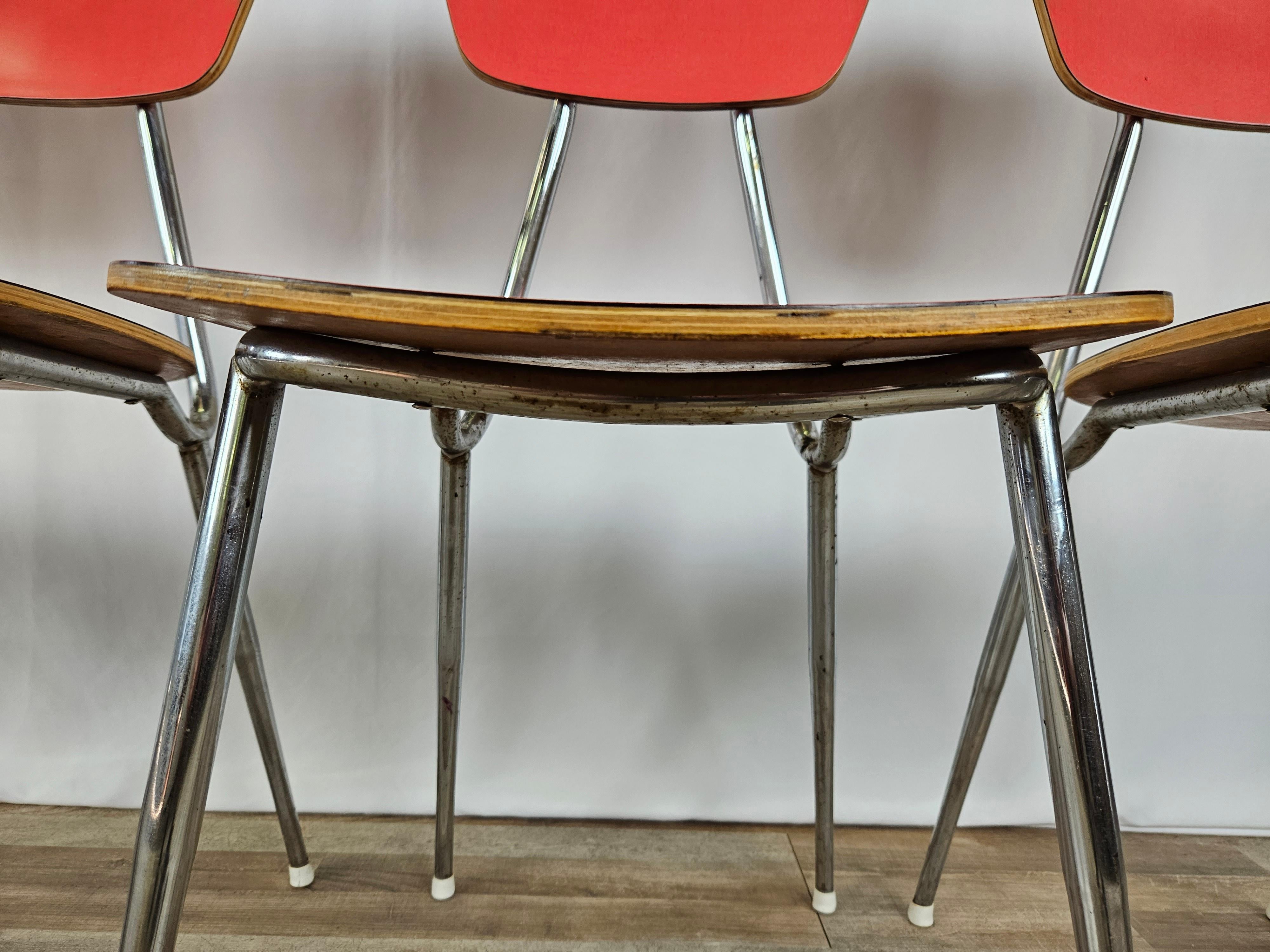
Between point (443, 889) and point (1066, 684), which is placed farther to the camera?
point (443, 889)

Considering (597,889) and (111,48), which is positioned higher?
(111,48)

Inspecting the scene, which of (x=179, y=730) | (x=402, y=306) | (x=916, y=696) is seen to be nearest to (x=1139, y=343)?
(x=402, y=306)

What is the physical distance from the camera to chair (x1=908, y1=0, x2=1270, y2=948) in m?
0.69

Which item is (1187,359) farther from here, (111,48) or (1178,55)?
(111,48)

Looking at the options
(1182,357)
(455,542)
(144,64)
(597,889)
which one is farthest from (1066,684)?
(144,64)

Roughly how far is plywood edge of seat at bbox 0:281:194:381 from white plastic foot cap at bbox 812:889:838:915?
2.13 ft

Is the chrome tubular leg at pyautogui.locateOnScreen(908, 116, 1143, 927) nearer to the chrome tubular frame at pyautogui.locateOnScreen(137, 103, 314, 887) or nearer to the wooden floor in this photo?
the wooden floor

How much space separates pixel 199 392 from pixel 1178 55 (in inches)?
33.1

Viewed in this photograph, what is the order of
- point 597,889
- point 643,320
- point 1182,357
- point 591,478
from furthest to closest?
point 591,478 < point 597,889 < point 1182,357 < point 643,320

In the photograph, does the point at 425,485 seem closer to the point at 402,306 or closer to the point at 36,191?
the point at 36,191

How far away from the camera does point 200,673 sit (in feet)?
1.07

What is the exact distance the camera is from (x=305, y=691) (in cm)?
93

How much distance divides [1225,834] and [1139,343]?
2.62 feet

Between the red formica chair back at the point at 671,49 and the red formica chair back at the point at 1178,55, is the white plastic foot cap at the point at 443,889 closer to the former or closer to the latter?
the red formica chair back at the point at 671,49
